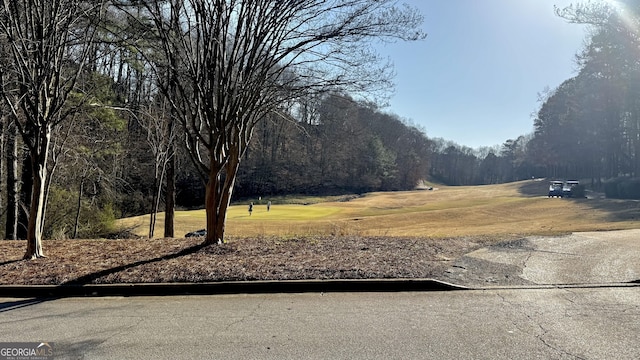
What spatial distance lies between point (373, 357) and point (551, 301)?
122 inches

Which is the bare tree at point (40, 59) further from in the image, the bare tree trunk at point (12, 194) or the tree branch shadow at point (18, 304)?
the bare tree trunk at point (12, 194)

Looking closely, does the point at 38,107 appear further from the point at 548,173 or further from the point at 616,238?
the point at 548,173

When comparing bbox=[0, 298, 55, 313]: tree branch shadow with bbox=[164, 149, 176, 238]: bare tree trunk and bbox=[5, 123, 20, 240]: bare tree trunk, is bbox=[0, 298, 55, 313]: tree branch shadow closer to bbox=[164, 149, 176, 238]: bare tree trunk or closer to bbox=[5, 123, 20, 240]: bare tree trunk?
bbox=[5, 123, 20, 240]: bare tree trunk

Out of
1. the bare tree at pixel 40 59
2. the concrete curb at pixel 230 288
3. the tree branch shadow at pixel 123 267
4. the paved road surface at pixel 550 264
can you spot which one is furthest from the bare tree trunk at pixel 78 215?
the paved road surface at pixel 550 264

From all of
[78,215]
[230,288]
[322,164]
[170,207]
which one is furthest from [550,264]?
[322,164]

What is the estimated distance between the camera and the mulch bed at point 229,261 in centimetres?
641

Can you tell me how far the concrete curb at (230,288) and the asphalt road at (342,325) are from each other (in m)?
0.20

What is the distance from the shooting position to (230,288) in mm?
6059

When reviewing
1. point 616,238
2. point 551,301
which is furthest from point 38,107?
point 616,238

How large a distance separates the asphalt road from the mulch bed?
0.62 meters

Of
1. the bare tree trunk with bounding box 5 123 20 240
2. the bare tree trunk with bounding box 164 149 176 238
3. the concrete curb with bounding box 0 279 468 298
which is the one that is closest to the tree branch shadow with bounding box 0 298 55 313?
the concrete curb with bounding box 0 279 468 298

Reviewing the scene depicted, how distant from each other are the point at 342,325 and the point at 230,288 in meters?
2.27

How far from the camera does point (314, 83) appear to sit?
890 cm

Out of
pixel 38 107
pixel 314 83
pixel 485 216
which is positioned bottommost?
pixel 485 216
